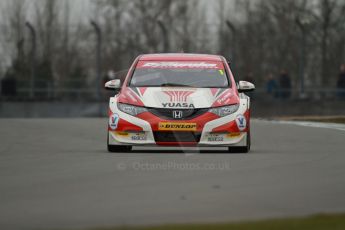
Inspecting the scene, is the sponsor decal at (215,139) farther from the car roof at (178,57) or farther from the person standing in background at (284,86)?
the person standing in background at (284,86)

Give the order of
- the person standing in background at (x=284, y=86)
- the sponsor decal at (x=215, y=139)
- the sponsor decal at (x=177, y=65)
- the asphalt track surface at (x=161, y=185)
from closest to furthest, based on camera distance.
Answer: the asphalt track surface at (x=161, y=185), the sponsor decal at (x=215, y=139), the sponsor decal at (x=177, y=65), the person standing in background at (x=284, y=86)

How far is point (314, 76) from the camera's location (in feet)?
189

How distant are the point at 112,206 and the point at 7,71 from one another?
38.8m

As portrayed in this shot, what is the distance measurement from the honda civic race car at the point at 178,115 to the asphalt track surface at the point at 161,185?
219 mm

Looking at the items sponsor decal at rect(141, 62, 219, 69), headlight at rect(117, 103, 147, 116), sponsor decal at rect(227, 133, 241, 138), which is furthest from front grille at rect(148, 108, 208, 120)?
sponsor decal at rect(141, 62, 219, 69)

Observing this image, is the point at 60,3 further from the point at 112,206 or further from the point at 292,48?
the point at 112,206

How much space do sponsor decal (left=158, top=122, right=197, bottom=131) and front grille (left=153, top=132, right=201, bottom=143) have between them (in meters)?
0.06

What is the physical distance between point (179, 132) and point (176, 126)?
0.28ft

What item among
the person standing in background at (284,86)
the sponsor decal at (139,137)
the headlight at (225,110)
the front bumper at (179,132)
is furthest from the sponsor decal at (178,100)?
the person standing in background at (284,86)

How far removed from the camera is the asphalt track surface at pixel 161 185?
25.8 ft

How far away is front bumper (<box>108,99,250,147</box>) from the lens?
1433cm

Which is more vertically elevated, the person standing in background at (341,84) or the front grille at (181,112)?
the front grille at (181,112)

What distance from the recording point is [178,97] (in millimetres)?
14484

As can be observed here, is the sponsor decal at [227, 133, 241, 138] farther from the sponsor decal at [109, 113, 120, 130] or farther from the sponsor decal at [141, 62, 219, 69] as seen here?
the sponsor decal at [141, 62, 219, 69]
